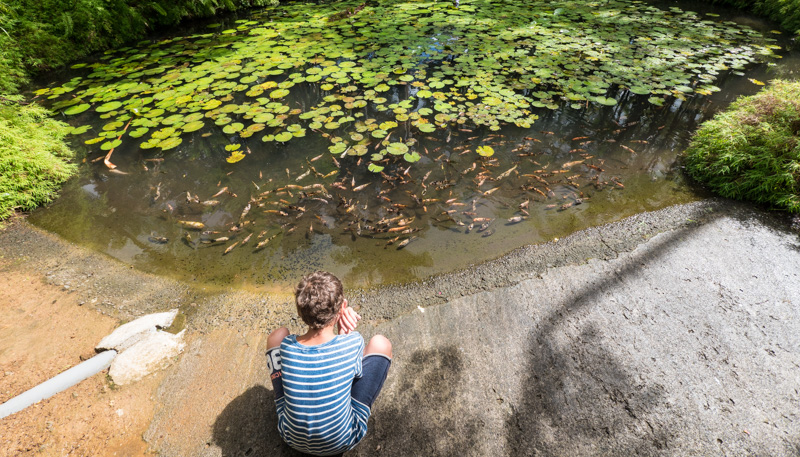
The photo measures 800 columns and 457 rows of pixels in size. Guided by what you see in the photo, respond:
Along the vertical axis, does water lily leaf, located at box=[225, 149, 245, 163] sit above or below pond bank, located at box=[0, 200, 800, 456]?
above

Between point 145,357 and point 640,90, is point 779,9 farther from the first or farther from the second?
point 145,357

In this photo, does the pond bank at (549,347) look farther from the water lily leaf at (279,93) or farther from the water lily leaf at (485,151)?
the water lily leaf at (279,93)

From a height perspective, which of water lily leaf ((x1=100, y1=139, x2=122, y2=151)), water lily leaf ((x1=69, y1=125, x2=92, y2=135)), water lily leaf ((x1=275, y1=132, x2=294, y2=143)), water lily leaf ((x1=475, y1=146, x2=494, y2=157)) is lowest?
water lily leaf ((x1=100, y1=139, x2=122, y2=151))

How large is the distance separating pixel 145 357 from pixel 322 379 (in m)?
1.54

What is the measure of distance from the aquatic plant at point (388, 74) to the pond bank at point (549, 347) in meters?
2.15

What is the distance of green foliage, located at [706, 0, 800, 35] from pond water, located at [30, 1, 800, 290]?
136 cm

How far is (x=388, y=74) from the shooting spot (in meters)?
6.00

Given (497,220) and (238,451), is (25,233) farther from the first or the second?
(497,220)

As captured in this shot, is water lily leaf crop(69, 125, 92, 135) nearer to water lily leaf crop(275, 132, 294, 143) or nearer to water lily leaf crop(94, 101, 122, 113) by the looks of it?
water lily leaf crop(94, 101, 122, 113)

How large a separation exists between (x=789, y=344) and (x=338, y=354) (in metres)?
3.02

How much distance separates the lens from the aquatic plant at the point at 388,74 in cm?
480

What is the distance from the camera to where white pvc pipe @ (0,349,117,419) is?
1883mm

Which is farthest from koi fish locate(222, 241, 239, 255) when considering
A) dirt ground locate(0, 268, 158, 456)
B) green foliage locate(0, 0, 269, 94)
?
green foliage locate(0, 0, 269, 94)

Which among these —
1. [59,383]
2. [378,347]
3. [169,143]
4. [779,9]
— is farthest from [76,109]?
[779,9]
